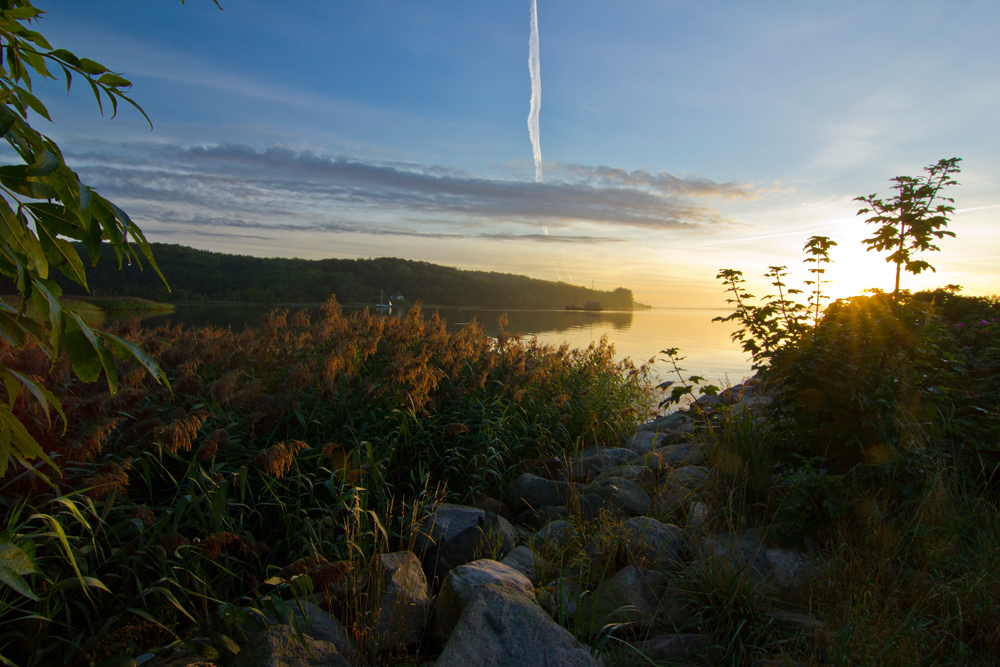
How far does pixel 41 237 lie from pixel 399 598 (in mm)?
2446

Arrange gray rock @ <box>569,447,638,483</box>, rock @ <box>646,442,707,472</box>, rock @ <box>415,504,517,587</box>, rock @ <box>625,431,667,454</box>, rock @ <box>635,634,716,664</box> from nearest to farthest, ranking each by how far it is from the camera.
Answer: rock @ <box>635,634,716,664</box>, rock @ <box>415,504,517,587</box>, rock @ <box>646,442,707,472</box>, gray rock @ <box>569,447,638,483</box>, rock @ <box>625,431,667,454</box>

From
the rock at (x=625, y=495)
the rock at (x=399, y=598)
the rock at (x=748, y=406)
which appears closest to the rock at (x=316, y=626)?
the rock at (x=399, y=598)

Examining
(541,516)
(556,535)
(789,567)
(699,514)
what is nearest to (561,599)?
(556,535)

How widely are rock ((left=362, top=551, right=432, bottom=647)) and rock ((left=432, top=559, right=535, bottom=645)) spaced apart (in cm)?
11

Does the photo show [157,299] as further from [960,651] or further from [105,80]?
[960,651]

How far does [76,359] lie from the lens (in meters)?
1.21

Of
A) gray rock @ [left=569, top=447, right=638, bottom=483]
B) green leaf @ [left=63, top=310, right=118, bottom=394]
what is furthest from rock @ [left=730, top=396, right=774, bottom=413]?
green leaf @ [left=63, top=310, right=118, bottom=394]

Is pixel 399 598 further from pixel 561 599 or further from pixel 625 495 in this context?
pixel 625 495

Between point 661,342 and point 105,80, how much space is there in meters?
23.1

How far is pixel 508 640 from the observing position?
266 centimetres

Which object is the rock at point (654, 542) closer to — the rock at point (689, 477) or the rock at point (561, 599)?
the rock at point (561, 599)

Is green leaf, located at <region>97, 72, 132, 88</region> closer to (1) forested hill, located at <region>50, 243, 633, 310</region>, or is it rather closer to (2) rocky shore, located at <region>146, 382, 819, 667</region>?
(2) rocky shore, located at <region>146, 382, 819, 667</region>

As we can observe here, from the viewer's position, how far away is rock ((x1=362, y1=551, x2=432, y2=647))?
2.92 meters

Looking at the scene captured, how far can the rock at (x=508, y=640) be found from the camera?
2.57 metres
